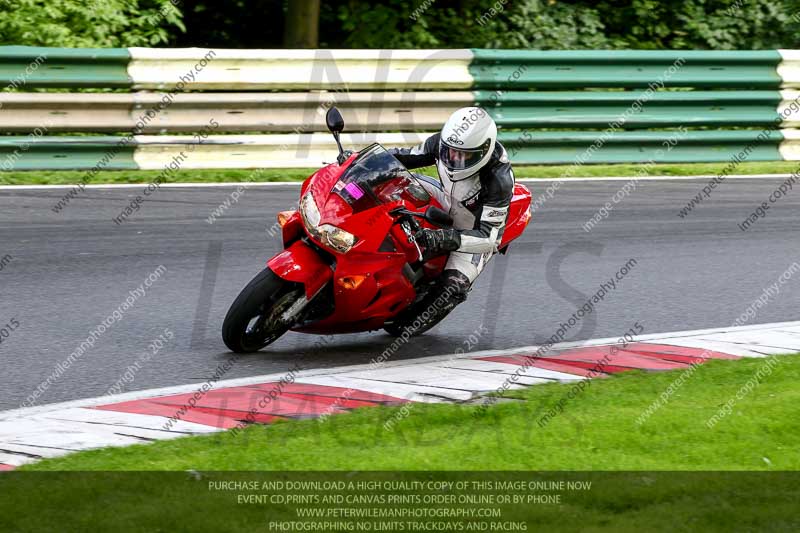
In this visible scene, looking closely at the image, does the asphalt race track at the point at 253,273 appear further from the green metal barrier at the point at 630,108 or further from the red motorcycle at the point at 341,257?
the green metal barrier at the point at 630,108

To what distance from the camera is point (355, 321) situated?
6.77 meters

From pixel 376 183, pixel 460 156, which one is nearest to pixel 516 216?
pixel 460 156

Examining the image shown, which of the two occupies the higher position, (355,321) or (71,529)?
(71,529)

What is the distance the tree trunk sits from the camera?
1455cm

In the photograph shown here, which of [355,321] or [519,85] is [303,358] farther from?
[519,85]

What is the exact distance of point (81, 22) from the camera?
13164 mm

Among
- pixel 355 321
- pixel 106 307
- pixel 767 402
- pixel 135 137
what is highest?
pixel 767 402

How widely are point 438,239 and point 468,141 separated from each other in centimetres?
57

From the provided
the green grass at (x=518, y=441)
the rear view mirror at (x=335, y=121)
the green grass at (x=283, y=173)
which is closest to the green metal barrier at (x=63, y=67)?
the green grass at (x=283, y=173)

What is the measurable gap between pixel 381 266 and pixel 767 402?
2.20 m

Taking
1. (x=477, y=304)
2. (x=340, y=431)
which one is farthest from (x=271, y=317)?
(x=477, y=304)

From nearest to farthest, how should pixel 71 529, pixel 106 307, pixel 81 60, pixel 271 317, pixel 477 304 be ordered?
1. pixel 71 529
2. pixel 271 317
3. pixel 106 307
4. pixel 477 304
5. pixel 81 60

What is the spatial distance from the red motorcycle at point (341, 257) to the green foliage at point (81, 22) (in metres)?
7.01

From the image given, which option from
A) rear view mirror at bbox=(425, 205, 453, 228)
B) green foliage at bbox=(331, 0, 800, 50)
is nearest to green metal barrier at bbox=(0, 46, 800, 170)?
green foliage at bbox=(331, 0, 800, 50)
